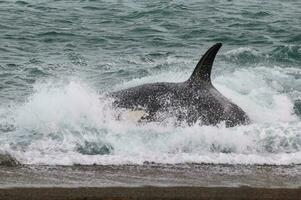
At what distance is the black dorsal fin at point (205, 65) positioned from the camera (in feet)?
42.5

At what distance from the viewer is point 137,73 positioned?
61.3 ft

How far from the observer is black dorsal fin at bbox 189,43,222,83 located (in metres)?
13.0

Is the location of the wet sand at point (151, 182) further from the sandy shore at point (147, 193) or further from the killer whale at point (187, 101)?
the killer whale at point (187, 101)

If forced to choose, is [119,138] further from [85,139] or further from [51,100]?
[51,100]

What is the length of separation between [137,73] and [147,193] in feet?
36.4

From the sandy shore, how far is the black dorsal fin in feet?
16.7

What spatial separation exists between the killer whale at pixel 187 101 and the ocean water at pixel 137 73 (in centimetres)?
27

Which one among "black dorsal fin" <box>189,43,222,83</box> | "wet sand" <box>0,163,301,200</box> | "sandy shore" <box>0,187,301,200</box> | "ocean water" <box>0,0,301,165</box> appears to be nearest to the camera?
"sandy shore" <box>0,187,301,200</box>

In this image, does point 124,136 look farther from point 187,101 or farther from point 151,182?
point 151,182

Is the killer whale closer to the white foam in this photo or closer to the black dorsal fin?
the black dorsal fin

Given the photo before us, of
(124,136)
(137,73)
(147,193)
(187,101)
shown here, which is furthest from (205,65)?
(137,73)

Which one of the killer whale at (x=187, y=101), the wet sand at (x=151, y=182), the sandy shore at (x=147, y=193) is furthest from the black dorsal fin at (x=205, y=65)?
the sandy shore at (x=147, y=193)

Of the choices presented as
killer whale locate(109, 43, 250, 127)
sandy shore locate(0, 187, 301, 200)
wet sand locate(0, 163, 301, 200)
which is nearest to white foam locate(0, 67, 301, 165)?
killer whale locate(109, 43, 250, 127)

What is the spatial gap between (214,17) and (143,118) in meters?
14.3
